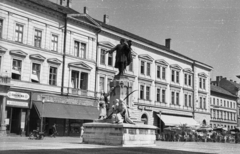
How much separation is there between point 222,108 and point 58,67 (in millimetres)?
49757

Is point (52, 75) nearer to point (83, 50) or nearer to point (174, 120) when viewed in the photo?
point (83, 50)

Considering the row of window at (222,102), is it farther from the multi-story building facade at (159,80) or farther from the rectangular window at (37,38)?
the rectangular window at (37,38)

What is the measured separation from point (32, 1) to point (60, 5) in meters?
8.71

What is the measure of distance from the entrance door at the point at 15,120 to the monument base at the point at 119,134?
53.5ft

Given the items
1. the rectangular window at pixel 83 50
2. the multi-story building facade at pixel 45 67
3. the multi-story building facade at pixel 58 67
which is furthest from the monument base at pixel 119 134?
the rectangular window at pixel 83 50

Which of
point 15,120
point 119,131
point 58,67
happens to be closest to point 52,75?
point 58,67

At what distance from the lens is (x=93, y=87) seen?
4153cm

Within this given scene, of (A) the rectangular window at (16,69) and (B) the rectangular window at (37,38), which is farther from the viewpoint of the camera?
(B) the rectangular window at (37,38)

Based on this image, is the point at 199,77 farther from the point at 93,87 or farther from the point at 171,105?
the point at 93,87

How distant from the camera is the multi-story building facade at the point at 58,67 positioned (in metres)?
33.1

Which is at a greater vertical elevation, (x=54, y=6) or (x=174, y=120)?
(x=54, y=6)

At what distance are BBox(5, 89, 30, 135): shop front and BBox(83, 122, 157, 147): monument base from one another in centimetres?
1576

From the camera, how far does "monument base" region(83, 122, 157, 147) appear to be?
1725 centimetres

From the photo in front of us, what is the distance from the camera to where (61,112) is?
36.3m
